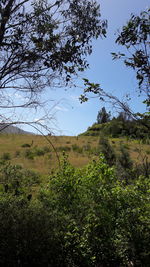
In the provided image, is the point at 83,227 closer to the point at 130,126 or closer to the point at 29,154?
the point at 130,126

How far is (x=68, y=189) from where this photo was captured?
457 cm

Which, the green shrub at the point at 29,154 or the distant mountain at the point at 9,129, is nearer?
the distant mountain at the point at 9,129

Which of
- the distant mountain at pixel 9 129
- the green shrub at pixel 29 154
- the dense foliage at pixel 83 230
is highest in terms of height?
the distant mountain at pixel 9 129

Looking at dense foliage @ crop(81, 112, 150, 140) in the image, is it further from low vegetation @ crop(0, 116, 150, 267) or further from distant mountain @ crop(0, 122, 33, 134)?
distant mountain @ crop(0, 122, 33, 134)

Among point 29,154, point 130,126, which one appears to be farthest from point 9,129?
point 29,154

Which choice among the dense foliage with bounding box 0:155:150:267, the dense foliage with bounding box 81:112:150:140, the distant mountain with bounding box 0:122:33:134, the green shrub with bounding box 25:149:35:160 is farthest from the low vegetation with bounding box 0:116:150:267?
the green shrub with bounding box 25:149:35:160

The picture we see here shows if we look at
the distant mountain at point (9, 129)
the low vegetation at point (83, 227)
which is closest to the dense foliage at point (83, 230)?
the low vegetation at point (83, 227)

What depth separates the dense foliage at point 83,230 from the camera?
3.42m

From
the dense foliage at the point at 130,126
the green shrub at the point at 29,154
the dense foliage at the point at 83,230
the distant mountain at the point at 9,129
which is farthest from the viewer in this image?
the green shrub at the point at 29,154

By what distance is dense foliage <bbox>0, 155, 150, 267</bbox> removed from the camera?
11.2 ft

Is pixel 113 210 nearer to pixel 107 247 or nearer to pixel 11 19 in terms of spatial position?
pixel 107 247

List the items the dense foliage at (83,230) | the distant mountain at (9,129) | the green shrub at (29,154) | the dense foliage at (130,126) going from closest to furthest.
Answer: the dense foliage at (130,126) < the dense foliage at (83,230) < the distant mountain at (9,129) < the green shrub at (29,154)

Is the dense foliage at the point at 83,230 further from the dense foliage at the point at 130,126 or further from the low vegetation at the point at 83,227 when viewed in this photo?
the dense foliage at the point at 130,126

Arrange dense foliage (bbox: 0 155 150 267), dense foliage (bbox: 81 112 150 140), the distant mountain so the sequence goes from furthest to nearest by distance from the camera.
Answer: the distant mountain → dense foliage (bbox: 0 155 150 267) → dense foliage (bbox: 81 112 150 140)
